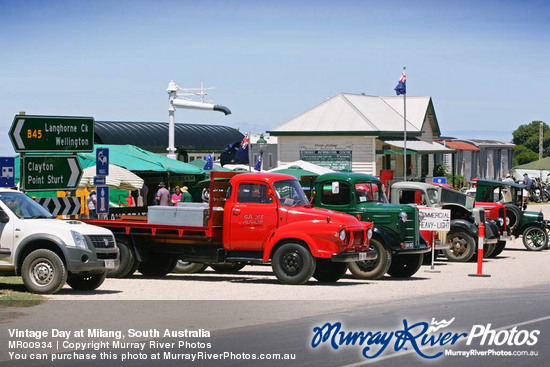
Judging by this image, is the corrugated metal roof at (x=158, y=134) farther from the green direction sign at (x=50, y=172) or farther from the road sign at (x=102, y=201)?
the green direction sign at (x=50, y=172)

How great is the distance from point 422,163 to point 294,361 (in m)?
45.8

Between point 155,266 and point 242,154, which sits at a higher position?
point 242,154

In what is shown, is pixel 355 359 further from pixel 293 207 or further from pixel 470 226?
pixel 470 226

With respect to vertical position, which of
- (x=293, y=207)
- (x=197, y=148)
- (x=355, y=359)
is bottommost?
(x=355, y=359)

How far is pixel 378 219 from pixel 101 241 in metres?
6.41

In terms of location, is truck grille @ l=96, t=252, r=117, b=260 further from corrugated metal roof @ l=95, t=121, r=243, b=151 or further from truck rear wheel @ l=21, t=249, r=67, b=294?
corrugated metal roof @ l=95, t=121, r=243, b=151

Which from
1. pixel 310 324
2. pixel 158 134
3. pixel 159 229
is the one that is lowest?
pixel 310 324

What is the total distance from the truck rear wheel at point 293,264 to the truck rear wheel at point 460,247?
7.94 m

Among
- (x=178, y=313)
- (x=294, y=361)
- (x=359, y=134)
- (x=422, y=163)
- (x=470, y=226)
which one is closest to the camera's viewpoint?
(x=294, y=361)

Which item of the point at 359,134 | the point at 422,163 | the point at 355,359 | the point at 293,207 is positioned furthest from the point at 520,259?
the point at 422,163

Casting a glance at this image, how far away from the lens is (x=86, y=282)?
15.9m

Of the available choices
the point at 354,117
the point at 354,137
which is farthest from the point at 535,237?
the point at 354,117

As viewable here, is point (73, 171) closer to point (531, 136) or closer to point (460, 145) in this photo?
point (460, 145)

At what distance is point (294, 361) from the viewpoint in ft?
31.4
